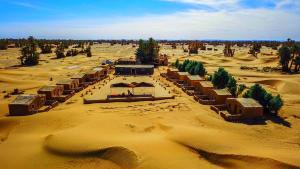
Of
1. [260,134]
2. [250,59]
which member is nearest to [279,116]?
[260,134]

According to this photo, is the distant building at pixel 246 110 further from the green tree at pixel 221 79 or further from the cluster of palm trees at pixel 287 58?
the cluster of palm trees at pixel 287 58

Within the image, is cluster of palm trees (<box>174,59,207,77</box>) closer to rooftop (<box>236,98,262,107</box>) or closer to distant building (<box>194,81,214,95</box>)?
distant building (<box>194,81,214,95</box>)

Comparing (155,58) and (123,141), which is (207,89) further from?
(155,58)

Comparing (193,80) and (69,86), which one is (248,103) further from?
(69,86)

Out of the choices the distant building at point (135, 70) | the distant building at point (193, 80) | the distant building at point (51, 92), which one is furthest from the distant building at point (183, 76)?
the distant building at point (51, 92)

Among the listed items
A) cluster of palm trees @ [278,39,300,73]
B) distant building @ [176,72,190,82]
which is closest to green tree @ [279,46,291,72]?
cluster of palm trees @ [278,39,300,73]
